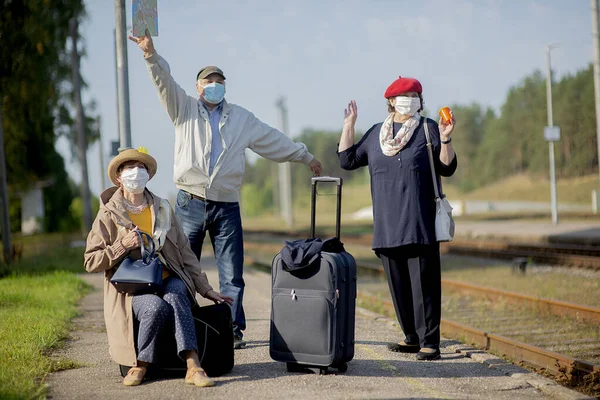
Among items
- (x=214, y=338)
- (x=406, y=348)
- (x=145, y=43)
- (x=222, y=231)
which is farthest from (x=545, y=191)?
(x=214, y=338)

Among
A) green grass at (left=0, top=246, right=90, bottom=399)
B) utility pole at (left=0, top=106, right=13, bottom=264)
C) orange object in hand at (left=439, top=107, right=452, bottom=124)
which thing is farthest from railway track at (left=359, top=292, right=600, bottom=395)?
utility pole at (left=0, top=106, right=13, bottom=264)

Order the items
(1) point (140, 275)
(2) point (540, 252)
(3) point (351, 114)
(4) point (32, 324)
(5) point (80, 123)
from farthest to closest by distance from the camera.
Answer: (5) point (80, 123) < (2) point (540, 252) < (4) point (32, 324) < (3) point (351, 114) < (1) point (140, 275)

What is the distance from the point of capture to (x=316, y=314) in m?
5.97

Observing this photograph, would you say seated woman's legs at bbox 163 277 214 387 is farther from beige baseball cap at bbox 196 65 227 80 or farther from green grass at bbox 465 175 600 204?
green grass at bbox 465 175 600 204

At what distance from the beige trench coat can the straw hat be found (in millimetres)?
141

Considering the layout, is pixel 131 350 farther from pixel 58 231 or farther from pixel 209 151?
pixel 58 231

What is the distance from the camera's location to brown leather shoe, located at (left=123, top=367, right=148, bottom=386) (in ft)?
18.8

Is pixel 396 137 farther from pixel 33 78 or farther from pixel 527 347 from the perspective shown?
pixel 33 78

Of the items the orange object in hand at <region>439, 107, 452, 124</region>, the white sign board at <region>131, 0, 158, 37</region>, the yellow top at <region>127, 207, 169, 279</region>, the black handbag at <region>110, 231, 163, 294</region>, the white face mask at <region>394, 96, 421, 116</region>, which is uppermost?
the white sign board at <region>131, 0, 158, 37</region>

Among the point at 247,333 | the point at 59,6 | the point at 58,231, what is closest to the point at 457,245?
the point at 59,6

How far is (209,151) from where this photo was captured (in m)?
7.04

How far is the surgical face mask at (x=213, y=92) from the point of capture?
7.07 metres

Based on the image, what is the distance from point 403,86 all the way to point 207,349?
8.64 ft

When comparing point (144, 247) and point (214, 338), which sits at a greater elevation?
point (144, 247)
